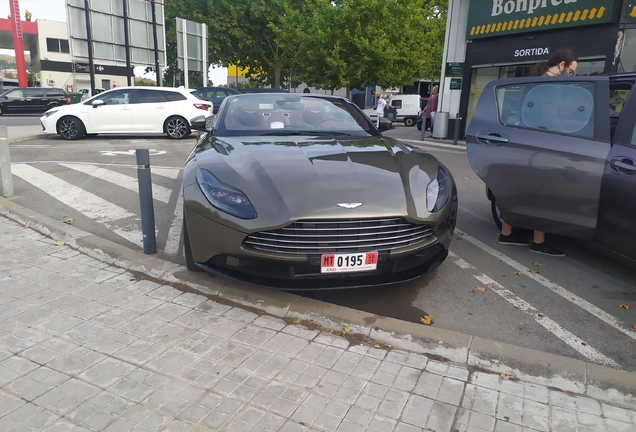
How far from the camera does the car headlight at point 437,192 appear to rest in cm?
350

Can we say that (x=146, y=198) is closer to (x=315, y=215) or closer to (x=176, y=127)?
(x=315, y=215)

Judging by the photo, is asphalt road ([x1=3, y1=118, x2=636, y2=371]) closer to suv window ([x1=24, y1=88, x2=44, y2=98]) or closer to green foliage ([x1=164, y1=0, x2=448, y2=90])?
green foliage ([x1=164, y1=0, x2=448, y2=90])

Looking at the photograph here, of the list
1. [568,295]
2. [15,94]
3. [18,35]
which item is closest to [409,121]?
[15,94]

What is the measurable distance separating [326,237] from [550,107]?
265 cm

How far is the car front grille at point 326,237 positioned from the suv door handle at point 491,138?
196cm

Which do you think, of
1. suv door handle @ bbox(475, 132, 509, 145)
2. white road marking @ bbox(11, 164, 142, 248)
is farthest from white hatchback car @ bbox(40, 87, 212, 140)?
suv door handle @ bbox(475, 132, 509, 145)

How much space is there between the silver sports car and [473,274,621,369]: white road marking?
2.27ft

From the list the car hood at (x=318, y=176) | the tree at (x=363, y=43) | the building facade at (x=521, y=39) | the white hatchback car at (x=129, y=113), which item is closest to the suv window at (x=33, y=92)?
the tree at (x=363, y=43)

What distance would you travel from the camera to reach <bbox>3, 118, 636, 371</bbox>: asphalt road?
3.33 m

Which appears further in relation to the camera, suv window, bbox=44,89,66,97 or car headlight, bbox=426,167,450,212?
suv window, bbox=44,89,66,97

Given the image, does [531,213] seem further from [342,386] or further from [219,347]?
[219,347]

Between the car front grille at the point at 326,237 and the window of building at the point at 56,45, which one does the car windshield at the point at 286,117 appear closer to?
the car front grille at the point at 326,237

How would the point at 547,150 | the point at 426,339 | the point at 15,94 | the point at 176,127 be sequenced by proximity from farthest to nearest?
the point at 15,94, the point at 176,127, the point at 547,150, the point at 426,339

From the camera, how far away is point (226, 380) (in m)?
2.64
